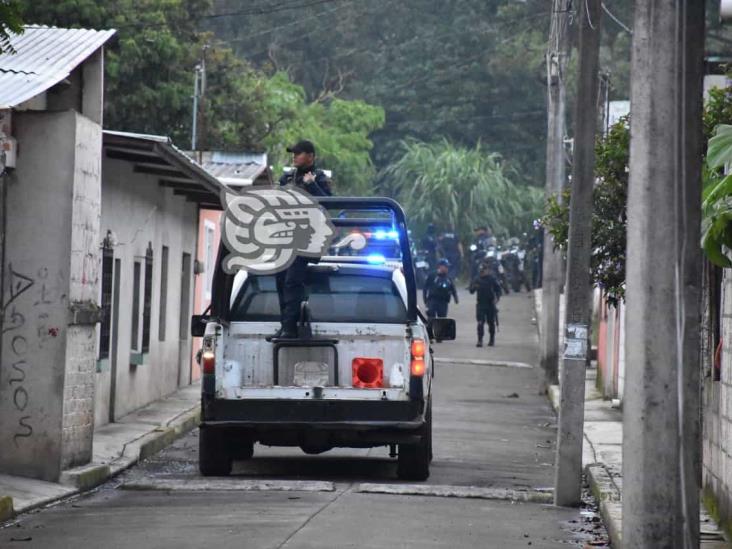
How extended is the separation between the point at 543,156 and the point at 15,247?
58.0 m

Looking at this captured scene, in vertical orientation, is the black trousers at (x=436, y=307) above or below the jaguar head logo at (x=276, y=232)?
below

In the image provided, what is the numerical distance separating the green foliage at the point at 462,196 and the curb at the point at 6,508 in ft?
155

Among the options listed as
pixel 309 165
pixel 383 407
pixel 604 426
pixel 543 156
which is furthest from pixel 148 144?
pixel 543 156

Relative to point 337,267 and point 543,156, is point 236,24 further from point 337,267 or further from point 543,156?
point 337,267

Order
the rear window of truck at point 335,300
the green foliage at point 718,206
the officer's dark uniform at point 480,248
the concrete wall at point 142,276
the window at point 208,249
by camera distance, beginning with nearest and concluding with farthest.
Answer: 1. the green foliage at point 718,206
2. the rear window of truck at point 335,300
3. the concrete wall at point 142,276
4. the window at point 208,249
5. the officer's dark uniform at point 480,248

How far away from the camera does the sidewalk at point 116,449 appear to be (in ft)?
43.8

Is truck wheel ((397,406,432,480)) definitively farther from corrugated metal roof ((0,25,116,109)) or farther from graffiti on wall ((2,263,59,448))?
corrugated metal roof ((0,25,116,109))

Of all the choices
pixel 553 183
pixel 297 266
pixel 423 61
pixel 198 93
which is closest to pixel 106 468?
pixel 297 266

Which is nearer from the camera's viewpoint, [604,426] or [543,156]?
[604,426]

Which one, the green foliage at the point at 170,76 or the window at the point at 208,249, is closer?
the window at the point at 208,249

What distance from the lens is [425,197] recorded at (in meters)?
59.8

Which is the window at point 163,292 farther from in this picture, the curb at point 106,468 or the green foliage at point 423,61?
the green foliage at point 423,61

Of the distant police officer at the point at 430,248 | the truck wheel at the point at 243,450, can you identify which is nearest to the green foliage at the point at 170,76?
the distant police officer at the point at 430,248

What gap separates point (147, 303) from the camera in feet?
78.8
